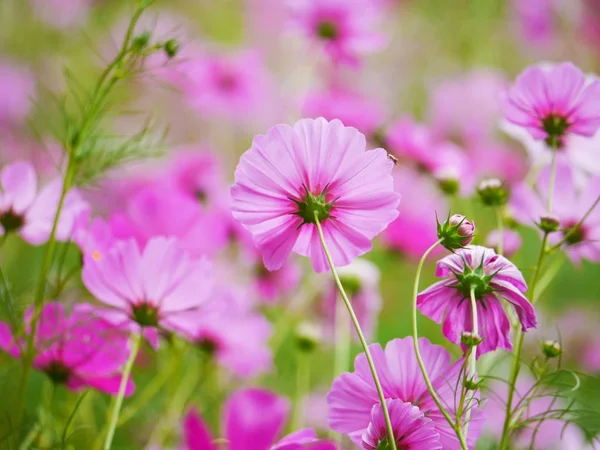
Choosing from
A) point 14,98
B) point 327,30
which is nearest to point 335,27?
point 327,30

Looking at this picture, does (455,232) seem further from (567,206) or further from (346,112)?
(346,112)

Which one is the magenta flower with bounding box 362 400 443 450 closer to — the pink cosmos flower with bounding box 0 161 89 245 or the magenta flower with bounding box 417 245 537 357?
the magenta flower with bounding box 417 245 537 357

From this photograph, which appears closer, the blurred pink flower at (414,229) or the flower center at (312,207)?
the flower center at (312,207)

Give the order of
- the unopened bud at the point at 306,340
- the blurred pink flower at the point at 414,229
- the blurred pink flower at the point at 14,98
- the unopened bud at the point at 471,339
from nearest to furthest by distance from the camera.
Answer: the unopened bud at the point at 471,339
the unopened bud at the point at 306,340
the blurred pink flower at the point at 414,229
the blurred pink flower at the point at 14,98

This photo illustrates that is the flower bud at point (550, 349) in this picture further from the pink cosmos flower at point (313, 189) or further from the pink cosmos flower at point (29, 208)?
the pink cosmos flower at point (29, 208)

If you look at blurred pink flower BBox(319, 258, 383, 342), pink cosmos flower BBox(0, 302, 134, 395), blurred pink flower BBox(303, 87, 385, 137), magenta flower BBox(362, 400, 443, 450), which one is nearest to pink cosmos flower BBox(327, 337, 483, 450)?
magenta flower BBox(362, 400, 443, 450)

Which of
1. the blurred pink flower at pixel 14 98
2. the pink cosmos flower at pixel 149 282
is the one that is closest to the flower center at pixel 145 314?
the pink cosmos flower at pixel 149 282

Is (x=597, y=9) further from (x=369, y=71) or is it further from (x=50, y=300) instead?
(x=50, y=300)
